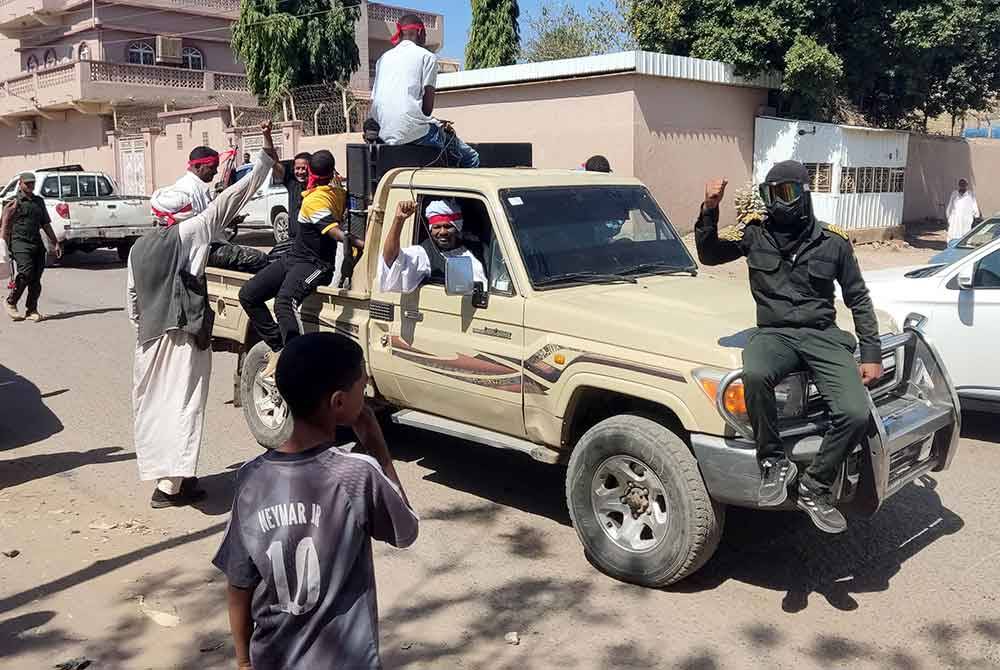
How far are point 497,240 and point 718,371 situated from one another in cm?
168

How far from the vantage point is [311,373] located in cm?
240

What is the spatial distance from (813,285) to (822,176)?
56.9ft

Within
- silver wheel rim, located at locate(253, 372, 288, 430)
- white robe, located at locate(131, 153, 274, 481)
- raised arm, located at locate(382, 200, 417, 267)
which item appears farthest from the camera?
silver wheel rim, located at locate(253, 372, 288, 430)

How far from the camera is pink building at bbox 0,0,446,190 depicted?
33625mm

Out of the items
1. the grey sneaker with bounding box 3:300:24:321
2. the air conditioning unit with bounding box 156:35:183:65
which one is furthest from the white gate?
the grey sneaker with bounding box 3:300:24:321

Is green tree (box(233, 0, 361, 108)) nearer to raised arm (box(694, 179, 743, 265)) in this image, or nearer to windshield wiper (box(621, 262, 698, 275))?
windshield wiper (box(621, 262, 698, 275))

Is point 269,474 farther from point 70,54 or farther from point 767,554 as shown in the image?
point 70,54

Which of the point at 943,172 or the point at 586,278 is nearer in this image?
the point at 586,278

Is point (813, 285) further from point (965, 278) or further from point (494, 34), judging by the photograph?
point (494, 34)

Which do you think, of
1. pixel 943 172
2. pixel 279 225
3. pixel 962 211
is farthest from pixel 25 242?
pixel 943 172

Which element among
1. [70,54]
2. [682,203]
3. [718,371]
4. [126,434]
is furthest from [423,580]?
[70,54]

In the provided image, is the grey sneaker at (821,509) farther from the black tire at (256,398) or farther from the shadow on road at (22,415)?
the shadow on road at (22,415)

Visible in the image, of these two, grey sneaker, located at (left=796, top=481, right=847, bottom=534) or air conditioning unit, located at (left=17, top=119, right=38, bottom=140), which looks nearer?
grey sneaker, located at (left=796, top=481, right=847, bottom=534)

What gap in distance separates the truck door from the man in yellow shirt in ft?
1.91
